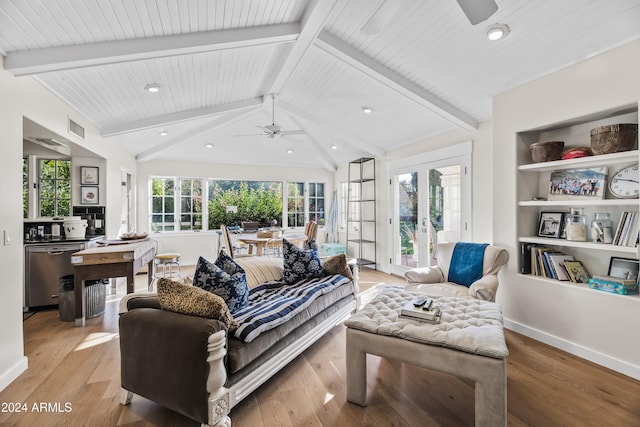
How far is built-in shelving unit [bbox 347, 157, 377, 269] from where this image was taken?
6.54 m

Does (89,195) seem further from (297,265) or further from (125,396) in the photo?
(125,396)

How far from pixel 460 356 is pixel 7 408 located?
2793mm

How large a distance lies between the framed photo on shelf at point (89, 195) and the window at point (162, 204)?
7.40 ft

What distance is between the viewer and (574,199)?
2.88 meters

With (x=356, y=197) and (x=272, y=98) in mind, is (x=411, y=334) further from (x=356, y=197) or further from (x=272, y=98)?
(x=356, y=197)

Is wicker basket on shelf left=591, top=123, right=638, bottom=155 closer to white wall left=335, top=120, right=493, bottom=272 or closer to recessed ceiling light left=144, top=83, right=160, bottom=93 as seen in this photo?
white wall left=335, top=120, right=493, bottom=272

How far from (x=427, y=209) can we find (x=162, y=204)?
17.7 feet

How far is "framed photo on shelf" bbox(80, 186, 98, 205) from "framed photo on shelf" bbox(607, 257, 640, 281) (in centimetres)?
596

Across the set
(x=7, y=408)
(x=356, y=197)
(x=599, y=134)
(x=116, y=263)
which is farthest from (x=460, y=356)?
(x=356, y=197)

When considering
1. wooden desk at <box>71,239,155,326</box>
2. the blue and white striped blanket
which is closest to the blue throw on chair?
the blue and white striped blanket

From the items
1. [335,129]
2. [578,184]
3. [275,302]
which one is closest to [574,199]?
[578,184]

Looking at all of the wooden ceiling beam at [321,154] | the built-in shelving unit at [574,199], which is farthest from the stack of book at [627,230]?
the wooden ceiling beam at [321,154]

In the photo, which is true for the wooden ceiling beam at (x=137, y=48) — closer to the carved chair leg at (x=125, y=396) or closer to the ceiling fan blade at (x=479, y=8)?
the ceiling fan blade at (x=479, y=8)

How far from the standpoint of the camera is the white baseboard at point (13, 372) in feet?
7.32
